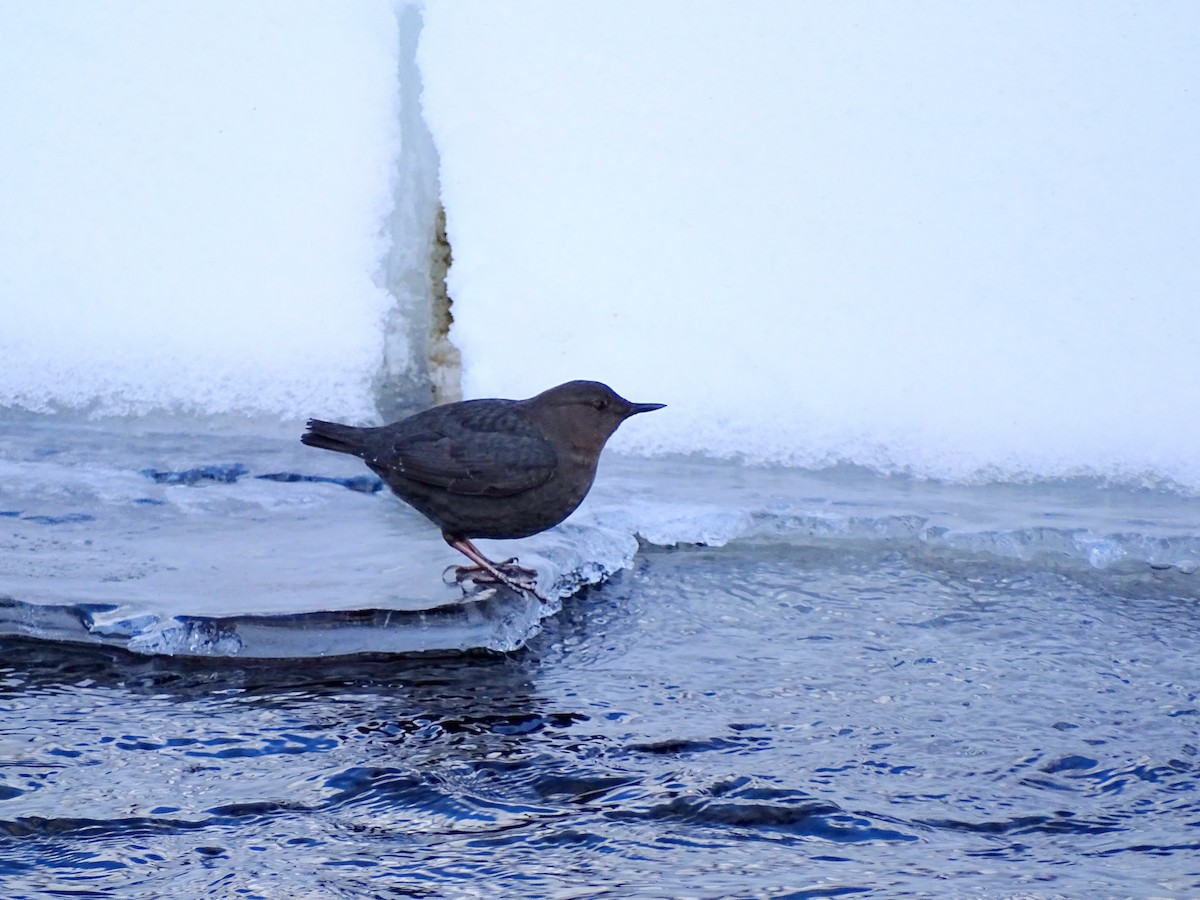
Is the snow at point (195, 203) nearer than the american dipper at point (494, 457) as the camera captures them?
No

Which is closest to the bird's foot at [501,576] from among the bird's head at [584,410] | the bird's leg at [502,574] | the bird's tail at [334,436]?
the bird's leg at [502,574]

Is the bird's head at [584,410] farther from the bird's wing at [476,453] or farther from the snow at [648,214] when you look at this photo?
the snow at [648,214]

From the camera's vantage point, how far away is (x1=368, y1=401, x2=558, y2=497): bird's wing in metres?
3.38

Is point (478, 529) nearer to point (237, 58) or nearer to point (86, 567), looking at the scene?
point (86, 567)

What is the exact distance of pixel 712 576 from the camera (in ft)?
11.2

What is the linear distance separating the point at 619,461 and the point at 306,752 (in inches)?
82.4

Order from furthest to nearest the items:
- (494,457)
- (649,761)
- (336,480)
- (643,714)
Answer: (336,480) < (494,457) < (643,714) < (649,761)

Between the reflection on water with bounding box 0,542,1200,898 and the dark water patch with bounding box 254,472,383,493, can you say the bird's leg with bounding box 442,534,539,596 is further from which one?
the dark water patch with bounding box 254,472,383,493

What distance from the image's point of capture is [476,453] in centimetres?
346

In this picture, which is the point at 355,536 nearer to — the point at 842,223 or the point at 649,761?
the point at 649,761

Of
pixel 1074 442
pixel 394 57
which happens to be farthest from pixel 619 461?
pixel 394 57

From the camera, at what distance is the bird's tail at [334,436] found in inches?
141

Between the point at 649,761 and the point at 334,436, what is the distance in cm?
156

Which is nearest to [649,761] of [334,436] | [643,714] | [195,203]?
[643,714]
